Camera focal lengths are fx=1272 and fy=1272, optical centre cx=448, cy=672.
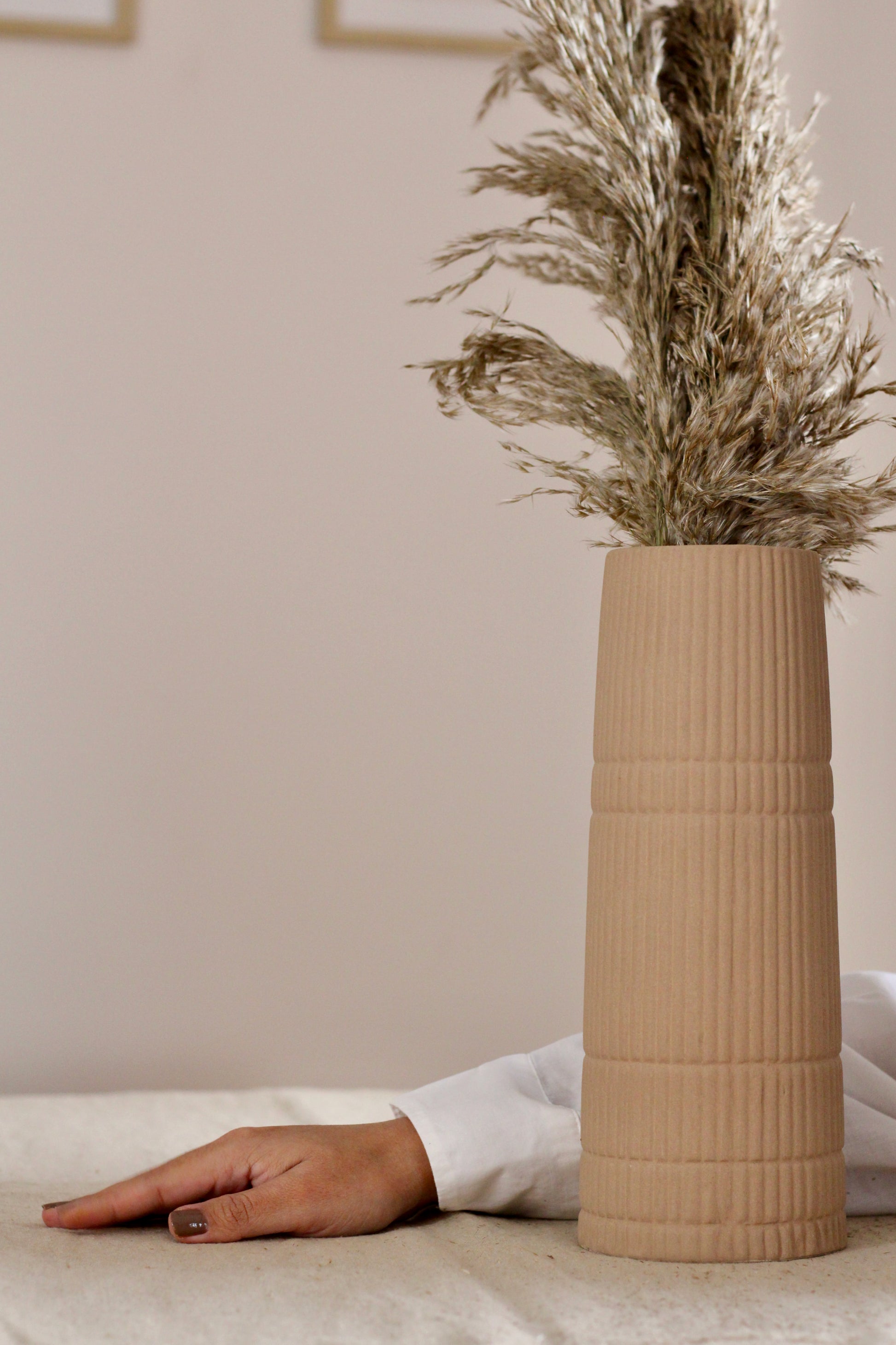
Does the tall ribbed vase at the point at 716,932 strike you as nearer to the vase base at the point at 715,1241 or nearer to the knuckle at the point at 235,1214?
the vase base at the point at 715,1241

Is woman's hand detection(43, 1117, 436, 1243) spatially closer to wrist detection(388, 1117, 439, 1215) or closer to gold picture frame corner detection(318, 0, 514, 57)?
wrist detection(388, 1117, 439, 1215)

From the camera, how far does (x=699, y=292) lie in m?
0.68

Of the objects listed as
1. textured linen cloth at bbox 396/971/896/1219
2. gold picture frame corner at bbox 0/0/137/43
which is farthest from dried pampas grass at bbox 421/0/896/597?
gold picture frame corner at bbox 0/0/137/43

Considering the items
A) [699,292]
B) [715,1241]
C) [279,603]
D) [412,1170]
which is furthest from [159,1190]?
[279,603]

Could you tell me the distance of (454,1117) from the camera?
740mm

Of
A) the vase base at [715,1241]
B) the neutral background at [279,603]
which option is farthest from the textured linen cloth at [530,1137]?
the neutral background at [279,603]

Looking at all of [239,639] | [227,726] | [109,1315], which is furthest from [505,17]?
[109,1315]

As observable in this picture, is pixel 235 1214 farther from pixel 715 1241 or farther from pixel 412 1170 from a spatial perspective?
pixel 715 1241

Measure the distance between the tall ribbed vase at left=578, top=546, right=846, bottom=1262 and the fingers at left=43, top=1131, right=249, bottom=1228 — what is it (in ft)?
0.65

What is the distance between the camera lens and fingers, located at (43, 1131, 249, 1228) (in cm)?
71

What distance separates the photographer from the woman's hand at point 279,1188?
0.69 metres

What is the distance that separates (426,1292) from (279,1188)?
0.41 ft

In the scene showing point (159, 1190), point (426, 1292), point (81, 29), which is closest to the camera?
point (426, 1292)

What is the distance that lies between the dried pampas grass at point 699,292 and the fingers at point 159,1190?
1.36 ft
